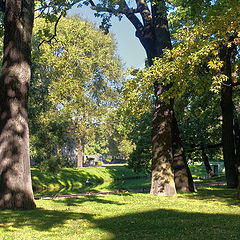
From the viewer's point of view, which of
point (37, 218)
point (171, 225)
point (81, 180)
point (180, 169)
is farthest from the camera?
point (81, 180)

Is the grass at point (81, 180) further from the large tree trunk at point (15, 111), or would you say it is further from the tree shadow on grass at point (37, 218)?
the tree shadow on grass at point (37, 218)

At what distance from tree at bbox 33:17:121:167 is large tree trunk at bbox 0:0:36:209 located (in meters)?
29.2

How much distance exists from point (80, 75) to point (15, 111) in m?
33.6

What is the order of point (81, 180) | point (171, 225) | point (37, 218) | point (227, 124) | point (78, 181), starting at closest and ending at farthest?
point (171, 225) < point (37, 218) < point (227, 124) < point (78, 181) < point (81, 180)

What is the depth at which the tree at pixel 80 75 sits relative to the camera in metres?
41.8

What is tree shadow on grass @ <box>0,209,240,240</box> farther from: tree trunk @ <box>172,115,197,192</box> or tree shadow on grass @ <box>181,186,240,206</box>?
tree trunk @ <box>172,115,197,192</box>

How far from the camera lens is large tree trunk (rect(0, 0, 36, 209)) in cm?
995

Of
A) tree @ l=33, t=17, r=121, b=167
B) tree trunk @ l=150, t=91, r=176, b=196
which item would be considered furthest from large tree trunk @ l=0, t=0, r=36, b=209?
tree @ l=33, t=17, r=121, b=167

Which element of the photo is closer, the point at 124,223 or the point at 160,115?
the point at 124,223

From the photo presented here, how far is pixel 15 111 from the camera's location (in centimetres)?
1030

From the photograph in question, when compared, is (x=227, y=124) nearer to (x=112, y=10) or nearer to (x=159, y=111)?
(x=159, y=111)

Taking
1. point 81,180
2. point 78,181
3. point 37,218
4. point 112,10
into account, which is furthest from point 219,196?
point 81,180

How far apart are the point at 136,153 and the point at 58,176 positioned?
13.3 meters

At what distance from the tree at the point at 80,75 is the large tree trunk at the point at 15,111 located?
29.2 meters
